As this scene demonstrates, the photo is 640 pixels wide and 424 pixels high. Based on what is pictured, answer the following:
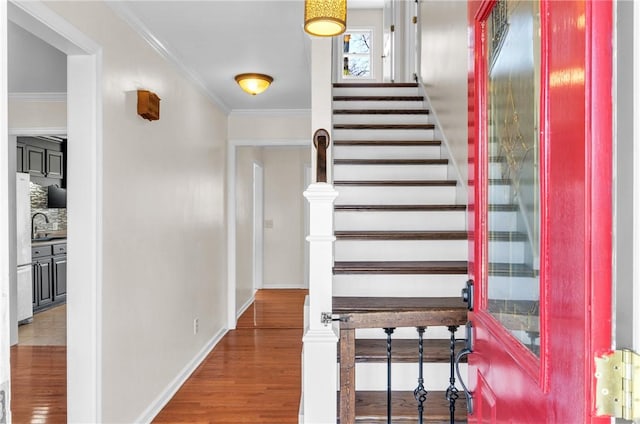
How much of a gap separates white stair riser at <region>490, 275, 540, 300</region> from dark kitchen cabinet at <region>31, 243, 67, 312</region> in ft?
20.5

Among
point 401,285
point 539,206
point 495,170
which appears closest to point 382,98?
point 401,285

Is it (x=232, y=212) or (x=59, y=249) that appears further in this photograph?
(x=59, y=249)

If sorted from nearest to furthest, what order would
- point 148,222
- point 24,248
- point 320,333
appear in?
point 320,333
point 148,222
point 24,248

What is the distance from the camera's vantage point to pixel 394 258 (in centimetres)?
273

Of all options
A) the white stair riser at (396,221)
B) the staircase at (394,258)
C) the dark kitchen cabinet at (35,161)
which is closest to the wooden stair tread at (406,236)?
the staircase at (394,258)

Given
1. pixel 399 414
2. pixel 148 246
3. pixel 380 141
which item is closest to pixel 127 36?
pixel 148 246

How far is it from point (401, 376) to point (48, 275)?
5757mm

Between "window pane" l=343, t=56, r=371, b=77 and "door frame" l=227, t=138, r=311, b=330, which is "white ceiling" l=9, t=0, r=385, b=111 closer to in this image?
"door frame" l=227, t=138, r=311, b=330

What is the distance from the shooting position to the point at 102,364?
2.38 meters

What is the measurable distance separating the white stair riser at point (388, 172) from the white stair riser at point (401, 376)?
4.87 ft

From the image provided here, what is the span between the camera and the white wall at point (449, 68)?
9.04 feet

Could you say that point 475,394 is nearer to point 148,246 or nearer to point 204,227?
point 148,246

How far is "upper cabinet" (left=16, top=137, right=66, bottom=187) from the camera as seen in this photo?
5.93 m

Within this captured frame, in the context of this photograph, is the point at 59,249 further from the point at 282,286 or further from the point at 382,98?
the point at 382,98
